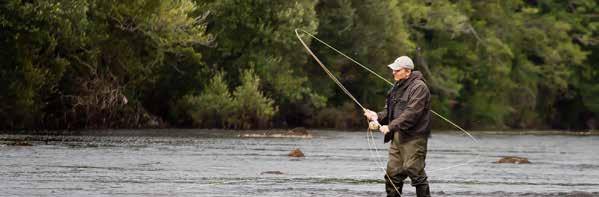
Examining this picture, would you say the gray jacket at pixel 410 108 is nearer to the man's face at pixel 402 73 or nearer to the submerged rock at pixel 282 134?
the man's face at pixel 402 73

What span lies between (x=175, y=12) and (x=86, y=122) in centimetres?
404

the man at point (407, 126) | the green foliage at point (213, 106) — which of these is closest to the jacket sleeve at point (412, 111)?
the man at point (407, 126)

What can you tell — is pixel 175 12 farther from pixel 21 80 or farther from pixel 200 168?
pixel 200 168

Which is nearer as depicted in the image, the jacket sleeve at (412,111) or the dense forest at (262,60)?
the jacket sleeve at (412,111)

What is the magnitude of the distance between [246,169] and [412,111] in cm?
717

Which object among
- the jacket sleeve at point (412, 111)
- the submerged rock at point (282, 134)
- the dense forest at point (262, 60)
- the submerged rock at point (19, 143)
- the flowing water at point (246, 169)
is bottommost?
the flowing water at point (246, 169)

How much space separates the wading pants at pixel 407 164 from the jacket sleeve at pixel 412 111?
0.23 m

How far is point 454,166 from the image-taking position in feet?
83.1

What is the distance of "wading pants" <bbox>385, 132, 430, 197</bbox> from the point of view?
15516mm

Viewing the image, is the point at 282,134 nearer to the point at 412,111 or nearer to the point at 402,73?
the point at 402,73

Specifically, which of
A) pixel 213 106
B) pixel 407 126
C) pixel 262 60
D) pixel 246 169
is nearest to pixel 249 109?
pixel 213 106

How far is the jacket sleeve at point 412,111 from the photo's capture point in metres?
15.4

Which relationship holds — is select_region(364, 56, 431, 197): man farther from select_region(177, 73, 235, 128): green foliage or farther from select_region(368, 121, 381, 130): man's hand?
select_region(177, 73, 235, 128): green foliage

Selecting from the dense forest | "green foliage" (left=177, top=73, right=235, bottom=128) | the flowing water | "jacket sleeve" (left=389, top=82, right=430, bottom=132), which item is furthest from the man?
"green foliage" (left=177, top=73, right=235, bottom=128)
